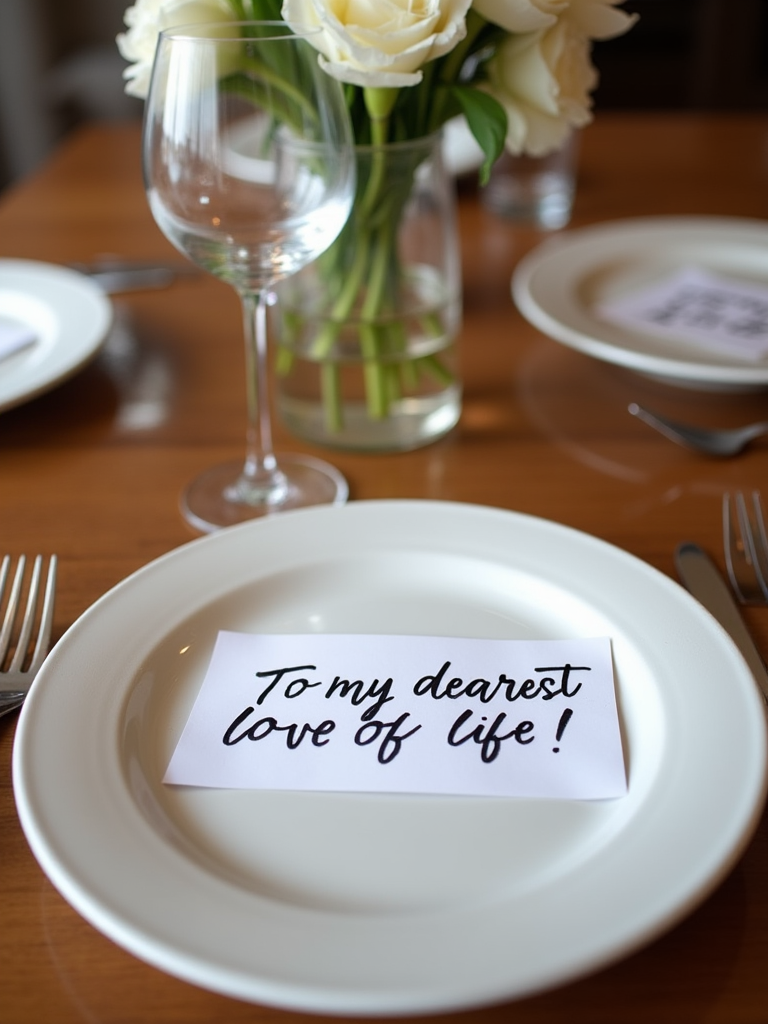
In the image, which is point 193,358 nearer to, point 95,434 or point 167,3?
point 95,434

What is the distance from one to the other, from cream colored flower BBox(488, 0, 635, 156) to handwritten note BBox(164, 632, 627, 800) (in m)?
0.31

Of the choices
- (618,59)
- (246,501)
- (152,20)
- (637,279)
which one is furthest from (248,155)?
(618,59)

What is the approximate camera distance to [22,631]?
0.49 m

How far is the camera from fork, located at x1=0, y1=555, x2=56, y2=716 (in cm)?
45

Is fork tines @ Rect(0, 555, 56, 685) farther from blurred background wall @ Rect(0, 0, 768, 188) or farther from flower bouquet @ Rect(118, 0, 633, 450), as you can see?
blurred background wall @ Rect(0, 0, 768, 188)

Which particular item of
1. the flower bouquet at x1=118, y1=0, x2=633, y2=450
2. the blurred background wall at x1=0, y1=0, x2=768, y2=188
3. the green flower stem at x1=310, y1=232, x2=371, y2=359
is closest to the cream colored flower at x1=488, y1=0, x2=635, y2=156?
the flower bouquet at x1=118, y1=0, x2=633, y2=450

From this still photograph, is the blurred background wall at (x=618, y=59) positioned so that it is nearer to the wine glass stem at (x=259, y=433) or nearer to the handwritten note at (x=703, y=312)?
the handwritten note at (x=703, y=312)

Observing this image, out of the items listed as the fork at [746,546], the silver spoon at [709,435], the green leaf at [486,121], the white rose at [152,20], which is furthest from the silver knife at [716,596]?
the white rose at [152,20]

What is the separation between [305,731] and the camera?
0.42m

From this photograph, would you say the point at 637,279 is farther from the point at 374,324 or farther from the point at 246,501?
the point at 246,501

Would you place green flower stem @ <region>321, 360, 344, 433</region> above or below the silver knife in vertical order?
above

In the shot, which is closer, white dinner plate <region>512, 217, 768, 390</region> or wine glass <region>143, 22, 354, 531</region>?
wine glass <region>143, 22, 354, 531</region>

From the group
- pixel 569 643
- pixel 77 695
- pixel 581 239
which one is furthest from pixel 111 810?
pixel 581 239

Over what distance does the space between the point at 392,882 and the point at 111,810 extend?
0.33ft
